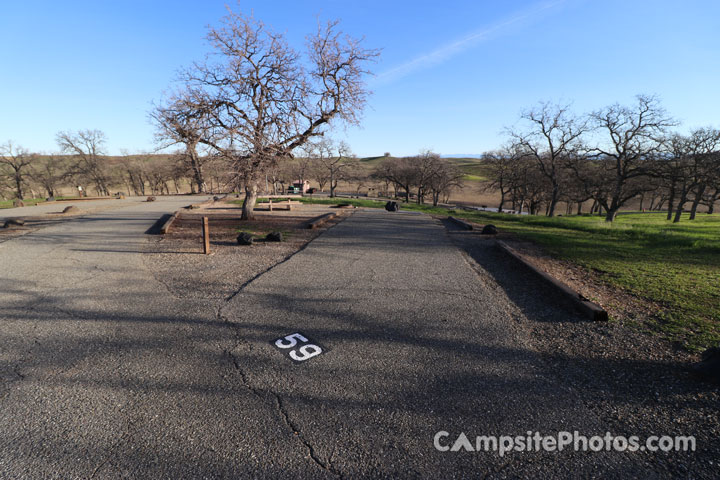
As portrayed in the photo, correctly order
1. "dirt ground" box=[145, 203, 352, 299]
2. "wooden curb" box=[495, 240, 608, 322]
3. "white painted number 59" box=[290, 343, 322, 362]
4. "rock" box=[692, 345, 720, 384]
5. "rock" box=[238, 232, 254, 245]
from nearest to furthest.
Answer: "rock" box=[692, 345, 720, 384] → "white painted number 59" box=[290, 343, 322, 362] → "wooden curb" box=[495, 240, 608, 322] → "dirt ground" box=[145, 203, 352, 299] → "rock" box=[238, 232, 254, 245]

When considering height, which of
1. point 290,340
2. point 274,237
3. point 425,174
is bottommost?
point 290,340

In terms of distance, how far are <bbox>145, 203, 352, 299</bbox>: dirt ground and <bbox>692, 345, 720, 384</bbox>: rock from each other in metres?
6.12

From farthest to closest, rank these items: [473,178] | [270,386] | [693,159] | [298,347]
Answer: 1. [473,178]
2. [693,159]
3. [298,347]
4. [270,386]

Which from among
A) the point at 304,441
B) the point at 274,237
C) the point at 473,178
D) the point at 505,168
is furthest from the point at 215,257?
the point at 473,178

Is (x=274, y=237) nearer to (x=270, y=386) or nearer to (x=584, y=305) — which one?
(x=270, y=386)

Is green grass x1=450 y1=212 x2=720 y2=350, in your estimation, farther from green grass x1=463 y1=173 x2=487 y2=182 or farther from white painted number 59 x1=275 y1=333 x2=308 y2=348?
green grass x1=463 y1=173 x2=487 y2=182

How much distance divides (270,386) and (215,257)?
224 inches

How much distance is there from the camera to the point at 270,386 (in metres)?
2.96

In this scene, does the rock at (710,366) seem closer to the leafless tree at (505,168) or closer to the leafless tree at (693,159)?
the leafless tree at (693,159)

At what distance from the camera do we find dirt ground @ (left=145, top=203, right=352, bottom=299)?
577 centimetres

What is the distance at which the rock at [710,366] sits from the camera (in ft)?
9.83

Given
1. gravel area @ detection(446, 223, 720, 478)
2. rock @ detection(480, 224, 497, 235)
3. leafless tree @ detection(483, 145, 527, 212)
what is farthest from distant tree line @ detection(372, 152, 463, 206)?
gravel area @ detection(446, 223, 720, 478)

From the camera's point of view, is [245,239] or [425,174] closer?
[245,239]

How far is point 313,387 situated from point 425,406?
1.06m
